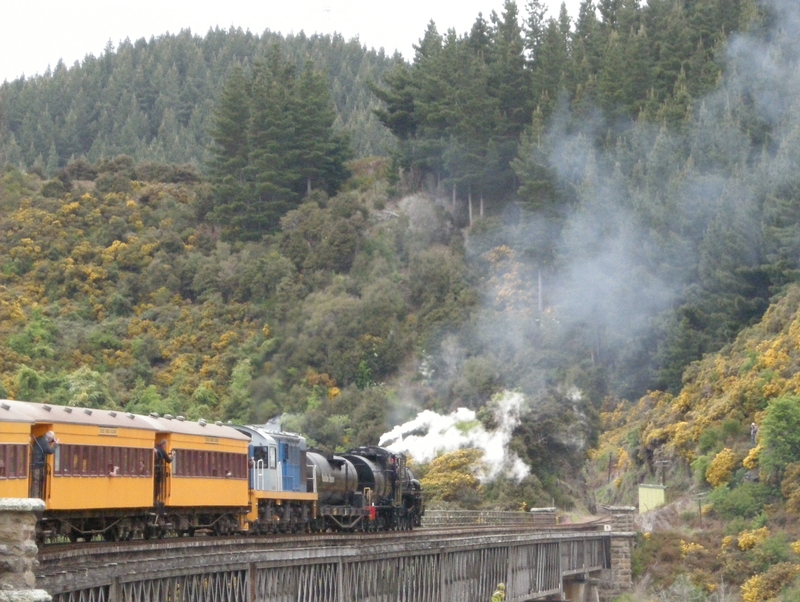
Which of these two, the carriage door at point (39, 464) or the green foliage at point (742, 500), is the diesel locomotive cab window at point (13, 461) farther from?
the green foliage at point (742, 500)

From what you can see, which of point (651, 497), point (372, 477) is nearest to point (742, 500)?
point (651, 497)

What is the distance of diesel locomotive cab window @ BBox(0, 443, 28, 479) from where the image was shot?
2097 centimetres

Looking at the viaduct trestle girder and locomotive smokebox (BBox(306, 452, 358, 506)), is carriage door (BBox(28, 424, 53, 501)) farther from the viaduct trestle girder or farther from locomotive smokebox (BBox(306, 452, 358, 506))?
locomotive smokebox (BBox(306, 452, 358, 506))

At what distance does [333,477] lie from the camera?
124 ft

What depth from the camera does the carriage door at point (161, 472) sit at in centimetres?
2805

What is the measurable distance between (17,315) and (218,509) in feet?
158

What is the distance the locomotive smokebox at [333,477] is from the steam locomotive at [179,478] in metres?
0.04

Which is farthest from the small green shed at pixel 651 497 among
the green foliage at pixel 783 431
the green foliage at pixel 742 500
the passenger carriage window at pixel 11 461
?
the passenger carriage window at pixel 11 461

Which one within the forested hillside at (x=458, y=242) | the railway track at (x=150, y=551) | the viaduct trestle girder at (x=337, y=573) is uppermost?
the forested hillside at (x=458, y=242)

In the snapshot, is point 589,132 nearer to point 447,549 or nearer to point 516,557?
point 516,557

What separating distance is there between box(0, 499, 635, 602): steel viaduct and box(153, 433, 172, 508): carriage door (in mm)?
1097

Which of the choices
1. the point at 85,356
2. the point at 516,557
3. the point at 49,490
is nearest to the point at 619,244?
the point at 85,356

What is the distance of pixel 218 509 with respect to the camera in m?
31.2

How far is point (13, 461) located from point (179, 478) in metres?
7.50
